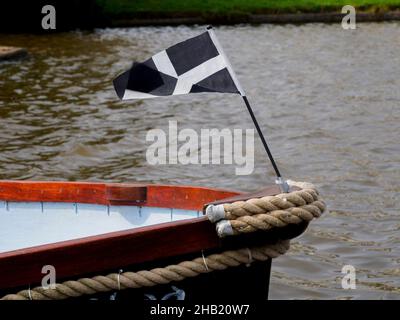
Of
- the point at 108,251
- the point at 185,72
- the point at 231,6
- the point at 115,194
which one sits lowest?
the point at 108,251

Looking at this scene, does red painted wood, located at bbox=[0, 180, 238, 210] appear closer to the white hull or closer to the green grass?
the white hull

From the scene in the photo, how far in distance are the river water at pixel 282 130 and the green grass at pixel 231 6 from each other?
905 centimetres

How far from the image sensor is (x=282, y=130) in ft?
41.6

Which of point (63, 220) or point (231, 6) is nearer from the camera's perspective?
point (63, 220)

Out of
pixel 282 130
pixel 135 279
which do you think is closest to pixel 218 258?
pixel 135 279

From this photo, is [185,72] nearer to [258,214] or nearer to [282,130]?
[258,214]

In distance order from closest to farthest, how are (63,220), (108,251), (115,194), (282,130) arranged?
(108,251)
(115,194)
(63,220)
(282,130)

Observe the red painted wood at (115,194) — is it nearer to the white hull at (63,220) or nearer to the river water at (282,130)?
the white hull at (63,220)

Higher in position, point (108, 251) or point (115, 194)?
point (115, 194)

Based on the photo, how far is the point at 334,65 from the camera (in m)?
19.8

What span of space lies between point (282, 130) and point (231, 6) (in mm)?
21998

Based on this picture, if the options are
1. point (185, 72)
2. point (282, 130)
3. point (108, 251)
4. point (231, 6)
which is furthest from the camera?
point (231, 6)

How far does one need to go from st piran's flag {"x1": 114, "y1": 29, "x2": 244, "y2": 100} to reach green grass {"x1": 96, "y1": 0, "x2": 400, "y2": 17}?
28.0m
